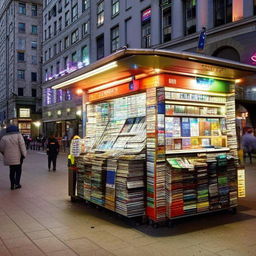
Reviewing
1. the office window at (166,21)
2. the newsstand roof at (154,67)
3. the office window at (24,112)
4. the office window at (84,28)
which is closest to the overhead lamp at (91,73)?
the newsstand roof at (154,67)

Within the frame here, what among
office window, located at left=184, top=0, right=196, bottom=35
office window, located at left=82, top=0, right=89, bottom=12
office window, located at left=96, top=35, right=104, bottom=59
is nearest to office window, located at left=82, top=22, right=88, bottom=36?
office window, located at left=82, top=0, right=89, bottom=12

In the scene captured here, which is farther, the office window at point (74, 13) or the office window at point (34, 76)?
the office window at point (34, 76)

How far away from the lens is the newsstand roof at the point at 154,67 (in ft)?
17.5

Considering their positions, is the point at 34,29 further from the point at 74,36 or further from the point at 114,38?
the point at 114,38

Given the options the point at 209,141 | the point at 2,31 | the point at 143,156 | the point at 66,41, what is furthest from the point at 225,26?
the point at 2,31

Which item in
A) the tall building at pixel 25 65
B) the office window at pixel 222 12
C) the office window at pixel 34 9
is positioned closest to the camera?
the office window at pixel 222 12

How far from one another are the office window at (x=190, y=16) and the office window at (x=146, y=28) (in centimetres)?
336

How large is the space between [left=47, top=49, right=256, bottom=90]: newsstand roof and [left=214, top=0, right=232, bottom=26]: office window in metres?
13.4

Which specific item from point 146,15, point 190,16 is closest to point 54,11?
point 146,15

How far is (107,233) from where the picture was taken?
5.46 m

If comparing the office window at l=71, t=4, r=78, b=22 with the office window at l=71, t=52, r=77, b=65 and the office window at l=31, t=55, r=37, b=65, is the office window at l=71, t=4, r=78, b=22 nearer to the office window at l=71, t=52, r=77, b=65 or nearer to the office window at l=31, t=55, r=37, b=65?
the office window at l=71, t=52, r=77, b=65

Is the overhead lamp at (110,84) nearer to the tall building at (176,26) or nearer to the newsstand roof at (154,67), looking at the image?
the newsstand roof at (154,67)

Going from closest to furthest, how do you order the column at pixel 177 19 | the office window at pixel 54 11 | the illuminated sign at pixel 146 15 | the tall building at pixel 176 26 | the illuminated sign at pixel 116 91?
the illuminated sign at pixel 116 91 → the tall building at pixel 176 26 → the column at pixel 177 19 → the illuminated sign at pixel 146 15 → the office window at pixel 54 11

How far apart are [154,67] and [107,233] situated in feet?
9.29
